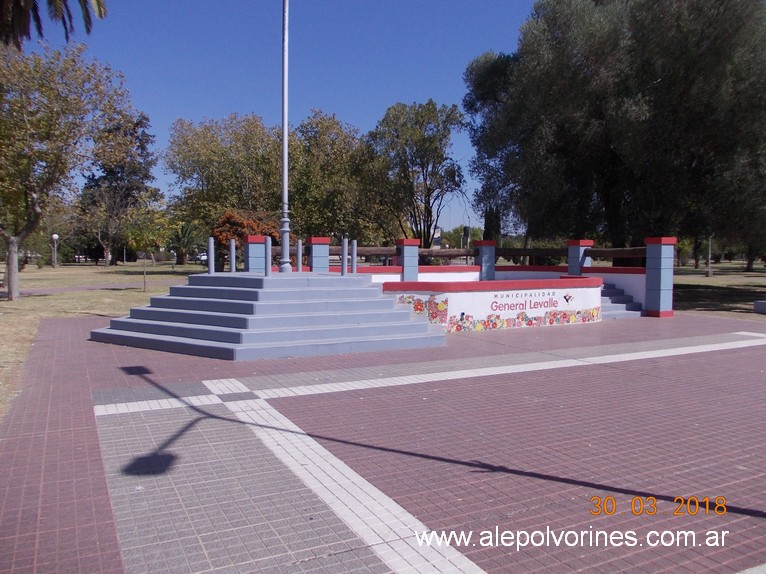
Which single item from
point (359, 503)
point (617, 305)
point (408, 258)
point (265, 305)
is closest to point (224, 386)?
point (265, 305)

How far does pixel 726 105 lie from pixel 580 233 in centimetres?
736

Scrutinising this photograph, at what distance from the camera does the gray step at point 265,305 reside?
10672 mm

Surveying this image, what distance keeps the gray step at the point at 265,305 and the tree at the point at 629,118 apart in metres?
14.0

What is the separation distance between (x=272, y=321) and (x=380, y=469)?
5829 millimetres

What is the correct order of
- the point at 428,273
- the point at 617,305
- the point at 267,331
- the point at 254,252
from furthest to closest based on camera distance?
1. the point at 428,273
2. the point at 617,305
3. the point at 254,252
4. the point at 267,331

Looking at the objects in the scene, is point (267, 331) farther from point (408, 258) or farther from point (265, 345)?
point (408, 258)

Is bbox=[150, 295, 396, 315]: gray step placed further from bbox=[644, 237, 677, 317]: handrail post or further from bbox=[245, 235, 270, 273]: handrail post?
bbox=[644, 237, 677, 317]: handrail post

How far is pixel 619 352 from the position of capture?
10.8 m

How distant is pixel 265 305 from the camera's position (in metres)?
10.6

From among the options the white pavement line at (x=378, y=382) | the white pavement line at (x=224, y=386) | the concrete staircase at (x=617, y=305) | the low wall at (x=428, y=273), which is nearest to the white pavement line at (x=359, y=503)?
the white pavement line at (x=378, y=382)

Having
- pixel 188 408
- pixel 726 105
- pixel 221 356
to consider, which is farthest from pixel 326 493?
pixel 726 105

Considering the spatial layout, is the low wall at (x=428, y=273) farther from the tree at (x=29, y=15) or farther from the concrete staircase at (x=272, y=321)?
the tree at (x=29, y=15)

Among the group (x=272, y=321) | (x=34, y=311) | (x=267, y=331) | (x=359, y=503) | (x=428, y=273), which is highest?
(x=428, y=273)

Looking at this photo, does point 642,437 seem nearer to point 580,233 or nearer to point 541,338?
point 541,338
